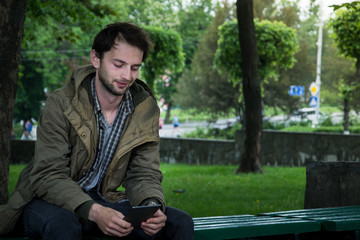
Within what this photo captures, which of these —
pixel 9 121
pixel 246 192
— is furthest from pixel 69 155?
pixel 246 192

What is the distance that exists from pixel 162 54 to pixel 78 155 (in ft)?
68.2

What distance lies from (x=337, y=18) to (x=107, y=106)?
17.2m

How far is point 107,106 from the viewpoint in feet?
12.3

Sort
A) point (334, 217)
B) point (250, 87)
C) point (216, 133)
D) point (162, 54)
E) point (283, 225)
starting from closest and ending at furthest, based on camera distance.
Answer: point (283, 225), point (334, 217), point (250, 87), point (162, 54), point (216, 133)

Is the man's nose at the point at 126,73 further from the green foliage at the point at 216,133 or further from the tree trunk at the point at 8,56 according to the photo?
the green foliage at the point at 216,133

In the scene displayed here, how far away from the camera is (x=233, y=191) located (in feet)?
36.6

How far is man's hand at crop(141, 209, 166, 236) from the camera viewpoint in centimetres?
346

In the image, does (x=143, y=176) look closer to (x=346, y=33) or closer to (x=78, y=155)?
(x=78, y=155)

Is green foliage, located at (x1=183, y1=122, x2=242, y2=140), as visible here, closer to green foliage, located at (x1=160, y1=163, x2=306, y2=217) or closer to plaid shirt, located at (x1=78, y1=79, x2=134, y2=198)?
green foliage, located at (x1=160, y1=163, x2=306, y2=217)

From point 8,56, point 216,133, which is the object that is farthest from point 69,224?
point 216,133

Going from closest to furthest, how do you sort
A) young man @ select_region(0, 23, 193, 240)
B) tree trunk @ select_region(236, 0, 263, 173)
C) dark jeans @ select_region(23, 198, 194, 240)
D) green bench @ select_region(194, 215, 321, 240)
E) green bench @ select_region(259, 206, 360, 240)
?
dark jeans @ select_region(23, 198, 194, 240) < young man @ select_region(0, 23, 193, 240) < green bench @ select_region(194, 215, 321, 240) < green bench @ select_region(259, 206, 360, 240) < tree trunk @ select_region(236, 0, 263, 173)

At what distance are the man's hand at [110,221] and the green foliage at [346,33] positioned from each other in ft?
55.4

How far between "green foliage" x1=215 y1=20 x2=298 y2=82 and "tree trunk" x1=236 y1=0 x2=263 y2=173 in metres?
5.62

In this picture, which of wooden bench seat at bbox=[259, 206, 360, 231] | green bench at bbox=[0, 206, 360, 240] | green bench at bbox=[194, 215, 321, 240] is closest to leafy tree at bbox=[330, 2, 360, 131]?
wooden bench seat at bbox=[259, 206, 360, 231]
